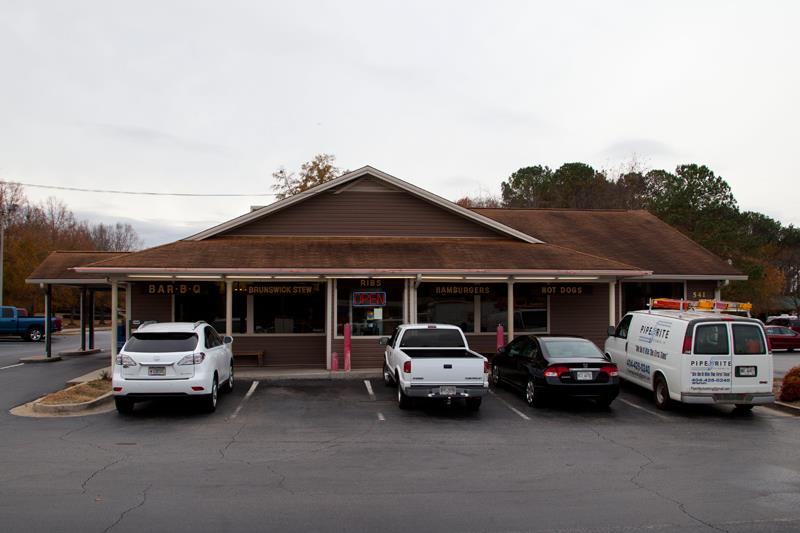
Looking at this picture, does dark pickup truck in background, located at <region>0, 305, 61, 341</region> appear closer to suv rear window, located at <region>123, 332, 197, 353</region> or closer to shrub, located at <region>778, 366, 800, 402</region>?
suv rear window, located at <region>123, 332, 197, 353</region>

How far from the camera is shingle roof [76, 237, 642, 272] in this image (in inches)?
701

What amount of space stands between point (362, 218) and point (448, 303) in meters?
3.96

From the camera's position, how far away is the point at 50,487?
26.3 ft

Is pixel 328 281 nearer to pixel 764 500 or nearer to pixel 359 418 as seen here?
pixel 359 418

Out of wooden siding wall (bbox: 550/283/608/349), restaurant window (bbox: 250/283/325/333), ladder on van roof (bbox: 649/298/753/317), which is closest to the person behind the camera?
ladder on van roof (bbox: 649/298/753/317)

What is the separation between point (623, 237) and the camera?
26.1 m

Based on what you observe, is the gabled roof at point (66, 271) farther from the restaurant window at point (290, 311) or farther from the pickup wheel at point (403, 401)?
the pickup wheel at point (403, 401)

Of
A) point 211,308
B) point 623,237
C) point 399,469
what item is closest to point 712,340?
point 399,469

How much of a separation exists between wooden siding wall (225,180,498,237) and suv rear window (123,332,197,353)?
8604 mm

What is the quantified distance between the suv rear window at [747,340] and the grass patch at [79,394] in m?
13.3

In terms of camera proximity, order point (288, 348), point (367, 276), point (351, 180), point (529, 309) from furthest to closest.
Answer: point (529, 309)
point (351, 180)
point (288, 348)
point (367, 276)

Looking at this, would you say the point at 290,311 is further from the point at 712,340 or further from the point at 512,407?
the point at 712,340

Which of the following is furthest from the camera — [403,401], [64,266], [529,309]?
[64,266]


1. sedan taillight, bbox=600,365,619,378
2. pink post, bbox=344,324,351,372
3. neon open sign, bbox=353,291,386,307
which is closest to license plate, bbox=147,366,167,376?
pink post, bbox=344,324,351,372
